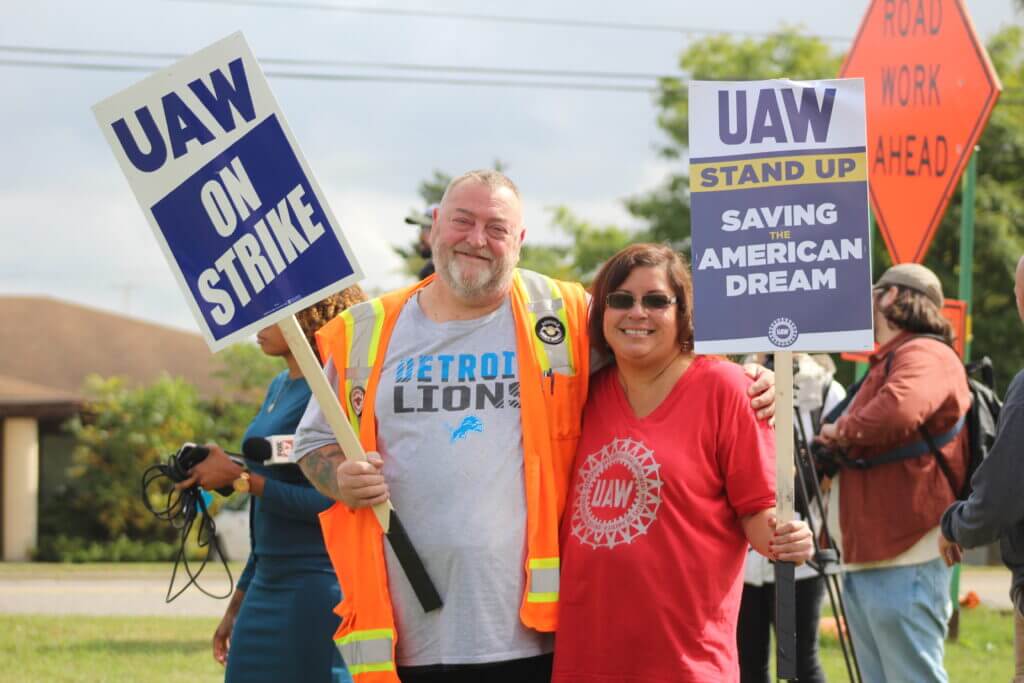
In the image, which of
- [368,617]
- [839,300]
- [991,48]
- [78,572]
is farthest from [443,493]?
[991,48]

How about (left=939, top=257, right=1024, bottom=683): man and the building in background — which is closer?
(left=939, top=257, right=1024, bottom=683): man

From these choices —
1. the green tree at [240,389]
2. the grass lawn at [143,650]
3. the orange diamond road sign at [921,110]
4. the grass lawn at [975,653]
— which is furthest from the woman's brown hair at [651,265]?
the green tree at [240,389]

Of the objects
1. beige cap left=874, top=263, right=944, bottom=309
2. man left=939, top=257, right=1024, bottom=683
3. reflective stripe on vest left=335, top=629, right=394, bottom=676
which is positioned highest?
beige cap left=874, top=263, right=944, bottom=309

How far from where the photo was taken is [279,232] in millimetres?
4035

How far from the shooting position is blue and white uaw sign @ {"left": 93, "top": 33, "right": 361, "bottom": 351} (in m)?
3.99

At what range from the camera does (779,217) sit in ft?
13.4

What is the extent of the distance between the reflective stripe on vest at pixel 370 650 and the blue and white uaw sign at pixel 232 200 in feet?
3.14

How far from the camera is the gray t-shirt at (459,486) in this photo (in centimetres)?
392

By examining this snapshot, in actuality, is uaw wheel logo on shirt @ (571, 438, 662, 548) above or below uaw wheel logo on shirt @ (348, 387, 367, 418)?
below

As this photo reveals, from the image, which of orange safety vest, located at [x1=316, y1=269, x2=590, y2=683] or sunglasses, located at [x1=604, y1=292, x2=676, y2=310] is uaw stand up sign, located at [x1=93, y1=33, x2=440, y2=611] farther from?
sunglasses, located at [x1=604, y1=292, x2=676, y2=310]

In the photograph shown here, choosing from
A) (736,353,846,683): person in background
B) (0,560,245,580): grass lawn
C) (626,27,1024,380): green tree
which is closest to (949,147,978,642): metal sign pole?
(736,353,846,683): person in background

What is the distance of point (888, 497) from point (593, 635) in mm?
2407

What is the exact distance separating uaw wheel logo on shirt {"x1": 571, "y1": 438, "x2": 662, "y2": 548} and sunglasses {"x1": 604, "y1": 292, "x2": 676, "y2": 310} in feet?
1.31

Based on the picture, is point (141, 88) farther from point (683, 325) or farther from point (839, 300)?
point (839, 300)
